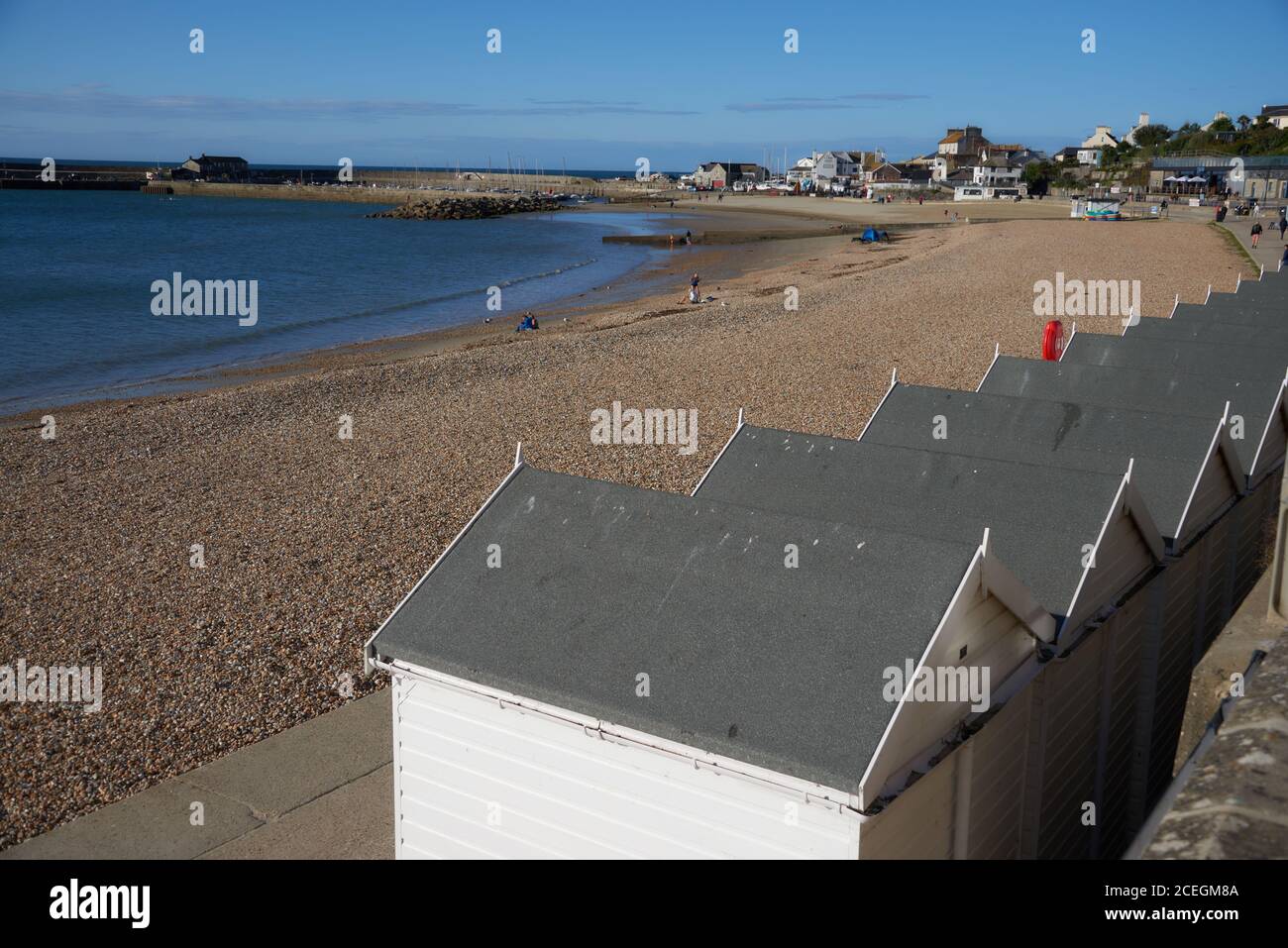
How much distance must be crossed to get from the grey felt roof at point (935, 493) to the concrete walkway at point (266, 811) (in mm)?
3179

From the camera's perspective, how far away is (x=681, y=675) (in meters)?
4.84

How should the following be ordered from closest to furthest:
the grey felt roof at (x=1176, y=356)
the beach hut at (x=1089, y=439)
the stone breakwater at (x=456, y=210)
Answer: the beach hut at (x=1089, y=439)
the grey felt roof at (x=1176, y=356)
the stone breakwater at (x=456, y=210)

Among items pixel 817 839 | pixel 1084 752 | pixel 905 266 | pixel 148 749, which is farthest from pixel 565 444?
pixel 905 266

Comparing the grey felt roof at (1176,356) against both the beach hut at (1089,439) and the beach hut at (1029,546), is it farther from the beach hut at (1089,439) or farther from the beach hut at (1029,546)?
the beach hut at (1029,546)

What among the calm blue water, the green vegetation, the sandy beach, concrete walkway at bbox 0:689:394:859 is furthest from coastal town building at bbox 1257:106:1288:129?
concrete walkway at bbox 0:689:394:859

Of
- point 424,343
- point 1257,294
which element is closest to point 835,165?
point 424,343

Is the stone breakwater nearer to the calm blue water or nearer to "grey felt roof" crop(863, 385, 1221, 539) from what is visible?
the calm blue water

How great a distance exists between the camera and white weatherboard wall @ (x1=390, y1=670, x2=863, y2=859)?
4.51 meters

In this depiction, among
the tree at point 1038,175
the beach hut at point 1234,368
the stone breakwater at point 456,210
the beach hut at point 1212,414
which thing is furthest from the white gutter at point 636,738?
the tree at point 1038,175

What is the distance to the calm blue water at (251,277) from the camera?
32.6 m

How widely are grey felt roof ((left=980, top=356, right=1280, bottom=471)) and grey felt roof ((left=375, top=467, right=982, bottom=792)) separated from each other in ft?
18.2

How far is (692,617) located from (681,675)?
0.31 meters

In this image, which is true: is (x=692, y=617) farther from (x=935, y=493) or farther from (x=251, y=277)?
(x=251, y=277)
